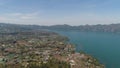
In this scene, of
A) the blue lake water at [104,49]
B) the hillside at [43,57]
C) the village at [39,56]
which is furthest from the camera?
the blue lake water at [104,49]

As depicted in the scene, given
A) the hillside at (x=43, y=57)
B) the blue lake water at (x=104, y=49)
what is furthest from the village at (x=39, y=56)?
the blue lake water at (x=104, y=49)

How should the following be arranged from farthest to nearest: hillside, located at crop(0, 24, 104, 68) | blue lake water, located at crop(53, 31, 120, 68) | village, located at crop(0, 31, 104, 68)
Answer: blue lake water, located at crop(53, 31, 120, 68) → village, located at crop(0, 31, 104, 68) → hillside, located at crop(0, 24, 104, 68)

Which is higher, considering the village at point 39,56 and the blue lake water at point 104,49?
the village at point 39,56

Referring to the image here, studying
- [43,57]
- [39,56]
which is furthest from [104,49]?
[43,57]

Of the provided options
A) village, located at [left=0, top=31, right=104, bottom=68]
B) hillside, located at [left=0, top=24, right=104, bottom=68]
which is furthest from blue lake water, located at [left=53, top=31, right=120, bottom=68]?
village, located at [left=0, top=31, right=104, bottom=68]

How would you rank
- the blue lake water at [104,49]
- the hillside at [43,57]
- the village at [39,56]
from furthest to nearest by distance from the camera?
the blue lake water at [104,49]
the village at [39,56]
the hillside at [43,57]

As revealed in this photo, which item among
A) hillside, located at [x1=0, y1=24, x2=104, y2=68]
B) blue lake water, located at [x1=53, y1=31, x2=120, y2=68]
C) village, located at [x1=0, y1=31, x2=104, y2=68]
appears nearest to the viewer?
hillside, located at [x1=0, y1=24, x2=104, y2=68]

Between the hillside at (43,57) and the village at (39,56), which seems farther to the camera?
the village at (39,56)

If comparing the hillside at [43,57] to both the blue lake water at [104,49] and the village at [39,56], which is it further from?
the blue lake water at [104,49]

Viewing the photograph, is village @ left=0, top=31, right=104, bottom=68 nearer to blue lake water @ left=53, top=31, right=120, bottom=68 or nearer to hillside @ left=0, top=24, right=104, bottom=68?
hillside @ left=0, top=24, right=104, bottom=68

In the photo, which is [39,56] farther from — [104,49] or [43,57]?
[104,49]

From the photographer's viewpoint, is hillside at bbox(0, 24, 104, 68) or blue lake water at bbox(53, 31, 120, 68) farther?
blue lake water at bbox(53, 31, 120, 68)
